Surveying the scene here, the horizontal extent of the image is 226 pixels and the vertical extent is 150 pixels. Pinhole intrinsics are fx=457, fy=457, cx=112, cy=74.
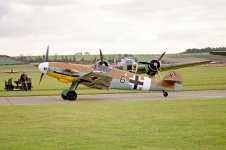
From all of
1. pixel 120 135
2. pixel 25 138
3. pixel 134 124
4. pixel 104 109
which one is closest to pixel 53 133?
pixel 25 138

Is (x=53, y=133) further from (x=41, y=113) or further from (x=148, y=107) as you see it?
(x=148, y=107)

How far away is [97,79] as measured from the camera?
993 inches

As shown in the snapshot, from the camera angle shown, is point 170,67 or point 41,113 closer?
point 41,113

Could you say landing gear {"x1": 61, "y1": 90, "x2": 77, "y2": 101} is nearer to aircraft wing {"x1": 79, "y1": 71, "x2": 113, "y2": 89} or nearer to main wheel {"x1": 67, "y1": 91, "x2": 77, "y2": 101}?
main wheel {"x1": 67, "y1": 91, "x2": 77, "y2": 101}

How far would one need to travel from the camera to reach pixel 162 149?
10.5 m

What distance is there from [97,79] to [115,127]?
1152 centimetres

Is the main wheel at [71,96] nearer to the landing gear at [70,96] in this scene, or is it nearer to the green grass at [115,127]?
the landing gear at [70,96]

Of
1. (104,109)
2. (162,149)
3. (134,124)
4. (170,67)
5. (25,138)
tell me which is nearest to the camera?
(162,149)

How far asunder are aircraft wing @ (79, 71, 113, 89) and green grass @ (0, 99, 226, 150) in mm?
4989

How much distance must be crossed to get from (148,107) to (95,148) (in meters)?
9.23

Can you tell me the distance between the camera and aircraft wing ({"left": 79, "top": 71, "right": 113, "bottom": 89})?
24562mm

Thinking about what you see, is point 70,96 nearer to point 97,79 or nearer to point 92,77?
point 92,77

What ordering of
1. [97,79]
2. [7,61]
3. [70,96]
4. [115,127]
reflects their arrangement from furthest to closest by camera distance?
[7,61] < [97,79] < [70,96] < [115,127]

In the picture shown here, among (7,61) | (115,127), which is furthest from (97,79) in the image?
(7,61)
